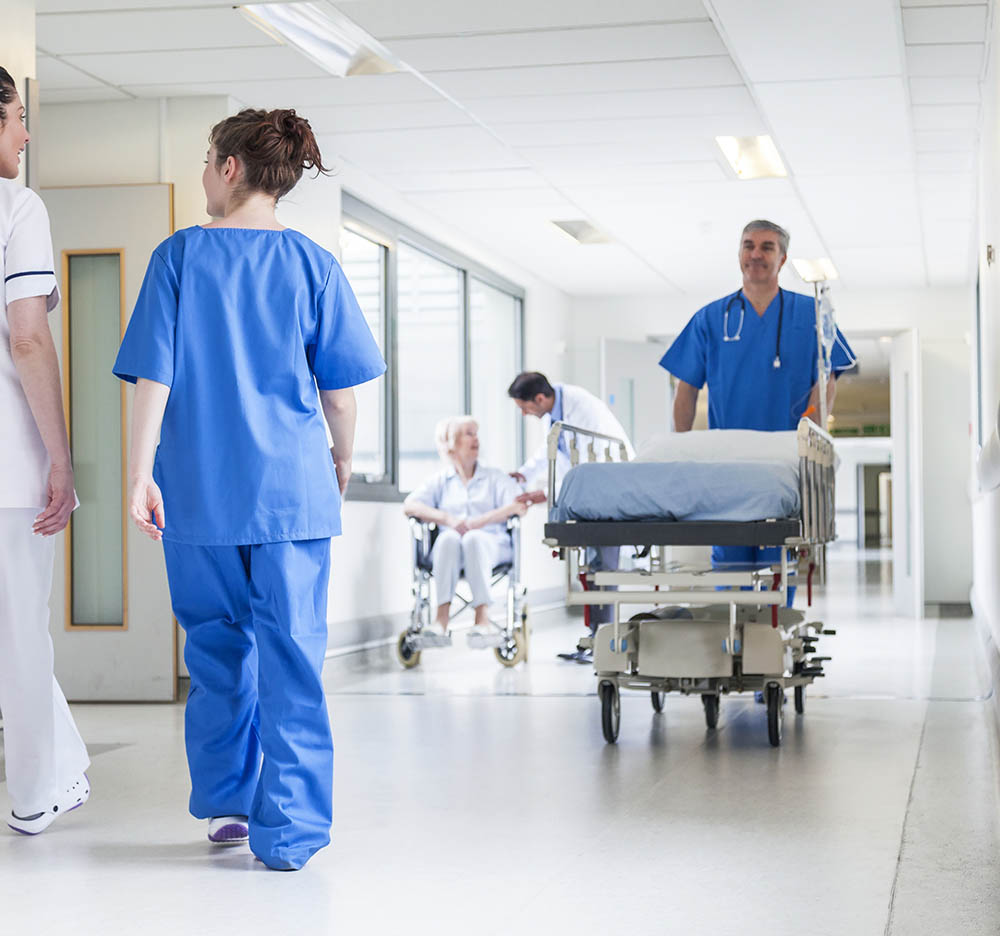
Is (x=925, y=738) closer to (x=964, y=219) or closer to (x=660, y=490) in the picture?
(x=660, y=490)

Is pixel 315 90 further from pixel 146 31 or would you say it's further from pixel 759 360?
pixel 759 360

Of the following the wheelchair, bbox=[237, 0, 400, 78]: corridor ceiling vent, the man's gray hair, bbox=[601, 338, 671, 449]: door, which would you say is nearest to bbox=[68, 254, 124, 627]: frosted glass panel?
bbox=[237, 0, 400, 78]: corridor ceiling vent

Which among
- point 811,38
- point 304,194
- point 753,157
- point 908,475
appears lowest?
point 908,475

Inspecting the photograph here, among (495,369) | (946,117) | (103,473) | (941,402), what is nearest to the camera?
(103,473)

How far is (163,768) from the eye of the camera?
3840 mm

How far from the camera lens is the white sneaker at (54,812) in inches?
116

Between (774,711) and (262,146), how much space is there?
2.24 m

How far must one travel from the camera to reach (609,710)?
4.14 meters

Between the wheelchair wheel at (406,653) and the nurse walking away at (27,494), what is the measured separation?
3807 mm

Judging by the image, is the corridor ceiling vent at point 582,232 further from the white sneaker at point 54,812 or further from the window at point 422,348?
the white sneaker at point 54,812

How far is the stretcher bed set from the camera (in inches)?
151

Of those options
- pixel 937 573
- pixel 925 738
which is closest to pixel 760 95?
pixel 925 738

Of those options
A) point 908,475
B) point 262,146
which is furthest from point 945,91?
point 908,475

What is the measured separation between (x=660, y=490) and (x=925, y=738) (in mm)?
1150
